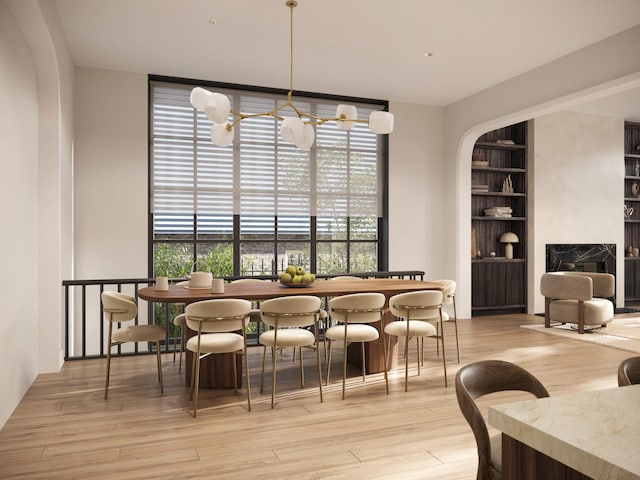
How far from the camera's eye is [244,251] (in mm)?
6855

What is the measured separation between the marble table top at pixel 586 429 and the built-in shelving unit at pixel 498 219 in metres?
7.05

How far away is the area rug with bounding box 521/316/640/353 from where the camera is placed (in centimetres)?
599

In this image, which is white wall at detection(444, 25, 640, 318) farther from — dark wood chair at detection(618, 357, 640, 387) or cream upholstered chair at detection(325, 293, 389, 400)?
dark wood chair at detection(618, 357, 640, 387)

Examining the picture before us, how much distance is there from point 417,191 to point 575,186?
292cm

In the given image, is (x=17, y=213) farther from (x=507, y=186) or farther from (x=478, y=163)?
(x=507, y=186)

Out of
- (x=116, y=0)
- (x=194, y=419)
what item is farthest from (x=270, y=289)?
(x=116, y=0)

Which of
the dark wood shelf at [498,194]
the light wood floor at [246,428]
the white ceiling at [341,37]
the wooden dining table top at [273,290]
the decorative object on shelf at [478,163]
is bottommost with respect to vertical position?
the light wood floor at [246,428]

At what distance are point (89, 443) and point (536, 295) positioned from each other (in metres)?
7.20

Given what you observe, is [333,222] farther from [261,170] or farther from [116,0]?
[116,0]

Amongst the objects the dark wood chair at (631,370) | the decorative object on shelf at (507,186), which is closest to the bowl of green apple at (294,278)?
the dark wood chair at (631,370)

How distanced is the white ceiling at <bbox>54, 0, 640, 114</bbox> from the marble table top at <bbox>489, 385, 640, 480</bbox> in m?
4.02

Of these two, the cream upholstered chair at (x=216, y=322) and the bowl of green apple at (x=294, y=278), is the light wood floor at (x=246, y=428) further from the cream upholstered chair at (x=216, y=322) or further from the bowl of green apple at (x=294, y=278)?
the bowl of green apple at (x=294, y=278)

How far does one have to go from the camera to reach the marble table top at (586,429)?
0.93 metres

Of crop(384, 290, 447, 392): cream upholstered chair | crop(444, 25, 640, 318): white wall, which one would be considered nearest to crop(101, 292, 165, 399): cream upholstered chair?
crop(384, 290, 447, 392): cream upholstered chair
